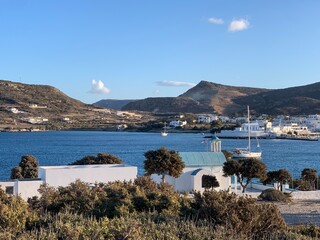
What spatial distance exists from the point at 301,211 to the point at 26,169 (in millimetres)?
21227

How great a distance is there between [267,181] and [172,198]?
20.8m

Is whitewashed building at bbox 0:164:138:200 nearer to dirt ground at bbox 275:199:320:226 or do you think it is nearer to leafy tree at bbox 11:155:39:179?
dirt ground at bbox 275:199:320:226

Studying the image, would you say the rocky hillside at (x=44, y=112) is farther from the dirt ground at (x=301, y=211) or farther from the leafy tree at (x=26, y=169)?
the dirt ground at (x=301, y=211)

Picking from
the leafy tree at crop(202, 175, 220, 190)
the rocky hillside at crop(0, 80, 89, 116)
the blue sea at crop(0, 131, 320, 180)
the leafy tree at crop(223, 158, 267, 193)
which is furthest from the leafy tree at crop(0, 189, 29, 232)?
the rocky hillside at crop(0, 80, 89, 116)

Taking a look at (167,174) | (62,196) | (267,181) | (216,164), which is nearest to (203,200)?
(62,196)

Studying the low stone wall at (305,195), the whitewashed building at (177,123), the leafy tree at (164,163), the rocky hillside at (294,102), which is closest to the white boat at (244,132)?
the whitewashed building at (177,123)

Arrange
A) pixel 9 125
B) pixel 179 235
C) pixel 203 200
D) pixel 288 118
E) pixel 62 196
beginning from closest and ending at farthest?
pixel 179 235 < pixel 203 200 < pixel 62 196 < pixel 9 125 < pixel 288 118

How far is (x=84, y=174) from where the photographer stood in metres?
23.1

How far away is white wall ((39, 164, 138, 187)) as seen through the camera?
2255 centimetres

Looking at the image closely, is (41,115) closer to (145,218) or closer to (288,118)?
(288,118)

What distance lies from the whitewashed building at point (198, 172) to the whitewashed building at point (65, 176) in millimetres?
3731

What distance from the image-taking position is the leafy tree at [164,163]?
25422 millimetres

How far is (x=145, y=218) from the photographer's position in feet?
29.6

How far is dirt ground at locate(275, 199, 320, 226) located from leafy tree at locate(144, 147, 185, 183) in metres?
5.51
